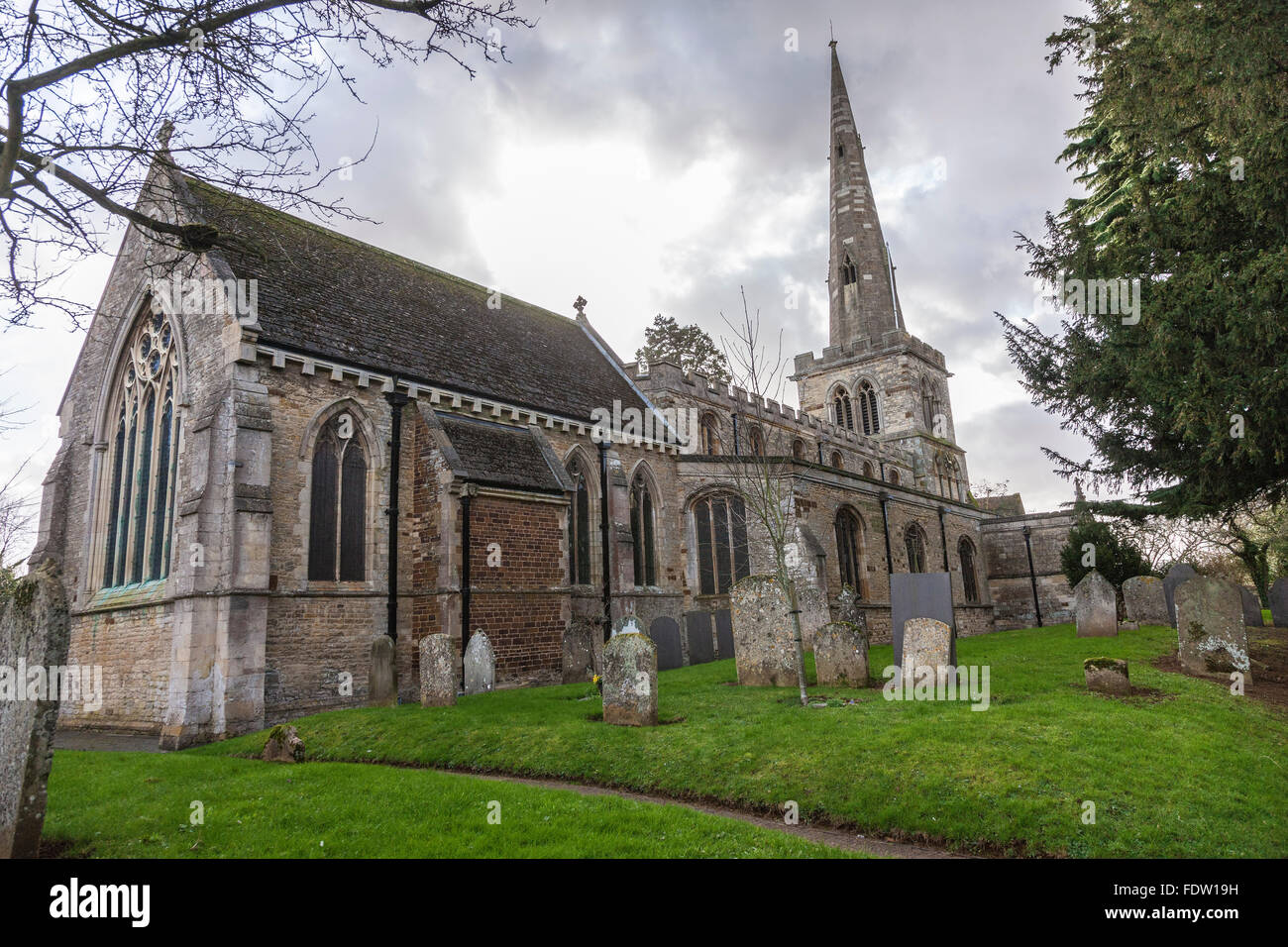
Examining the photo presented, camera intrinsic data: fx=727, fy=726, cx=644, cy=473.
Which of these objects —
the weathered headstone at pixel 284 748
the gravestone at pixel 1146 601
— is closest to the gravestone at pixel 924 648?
the weathered headstone at pixel 284 748

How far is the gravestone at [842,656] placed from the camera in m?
10.5

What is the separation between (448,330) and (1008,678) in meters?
13.8

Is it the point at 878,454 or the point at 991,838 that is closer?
the point at 991,838

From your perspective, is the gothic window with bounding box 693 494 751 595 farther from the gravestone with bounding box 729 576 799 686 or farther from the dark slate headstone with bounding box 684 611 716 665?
the gravestone with bounding box 729 576 799 686

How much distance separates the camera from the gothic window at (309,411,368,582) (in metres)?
12.9

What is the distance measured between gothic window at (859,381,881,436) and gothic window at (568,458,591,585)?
27.3m

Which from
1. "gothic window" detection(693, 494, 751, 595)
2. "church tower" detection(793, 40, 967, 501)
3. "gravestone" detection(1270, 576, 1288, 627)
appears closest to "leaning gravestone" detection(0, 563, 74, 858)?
"gothic window" detection(693, 494, 751, 595)

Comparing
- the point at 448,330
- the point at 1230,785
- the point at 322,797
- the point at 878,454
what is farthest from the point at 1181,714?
the point at 878,454

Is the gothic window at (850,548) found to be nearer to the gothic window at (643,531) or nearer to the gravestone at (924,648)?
the gothic window at (643,531)

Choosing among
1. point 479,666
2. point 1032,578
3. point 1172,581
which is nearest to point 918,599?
point 479,666

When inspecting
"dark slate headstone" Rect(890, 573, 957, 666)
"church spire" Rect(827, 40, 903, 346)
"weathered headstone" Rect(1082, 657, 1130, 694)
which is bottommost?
"weathered headstone" Rect(1082, 657, 1130, 694)

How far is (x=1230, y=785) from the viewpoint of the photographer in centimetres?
586

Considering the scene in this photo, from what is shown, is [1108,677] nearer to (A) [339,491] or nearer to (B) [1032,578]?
(A) [339,491]

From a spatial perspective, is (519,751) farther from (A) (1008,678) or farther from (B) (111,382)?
(B) (111,382)
